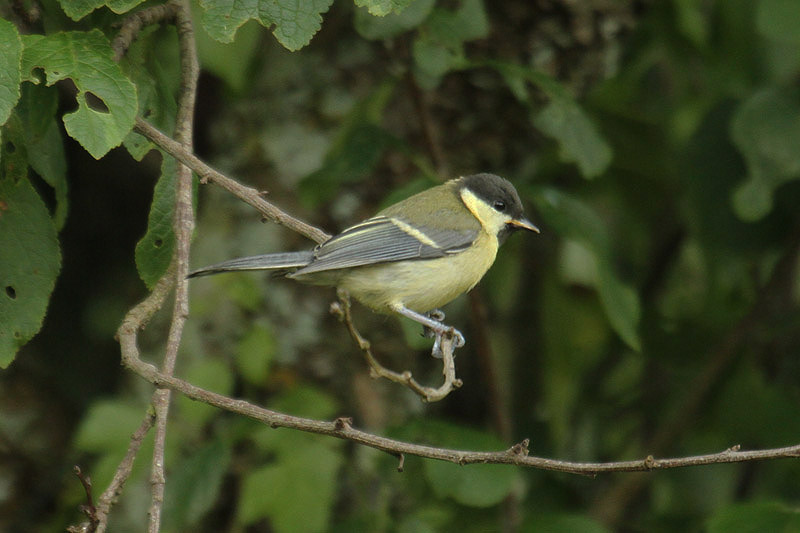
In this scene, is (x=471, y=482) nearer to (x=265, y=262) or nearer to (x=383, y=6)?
(x=265, y=262)

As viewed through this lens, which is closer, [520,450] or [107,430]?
[520,450]

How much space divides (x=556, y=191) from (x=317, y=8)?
1516 mm

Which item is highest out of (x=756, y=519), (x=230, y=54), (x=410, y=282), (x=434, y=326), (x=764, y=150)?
(x=230, y=54)

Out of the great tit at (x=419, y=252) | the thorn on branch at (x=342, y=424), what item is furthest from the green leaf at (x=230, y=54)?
the thorn on branch at (x=342, y=424)

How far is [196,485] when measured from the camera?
316 cm

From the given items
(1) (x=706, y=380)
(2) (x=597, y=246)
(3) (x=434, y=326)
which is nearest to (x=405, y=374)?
(3) (x=434, y=326)

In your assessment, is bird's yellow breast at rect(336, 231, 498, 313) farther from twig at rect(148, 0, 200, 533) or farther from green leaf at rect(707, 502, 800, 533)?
green leaf at rect(707, 502, 800, 533)

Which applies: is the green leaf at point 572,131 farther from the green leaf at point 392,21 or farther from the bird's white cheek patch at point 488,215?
the green leaf at point 392,21

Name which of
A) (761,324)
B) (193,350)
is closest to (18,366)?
(193,350)

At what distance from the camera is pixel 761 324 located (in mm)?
4094

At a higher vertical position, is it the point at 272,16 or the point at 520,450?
the point at 272,16

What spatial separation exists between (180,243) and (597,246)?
67.4 inches

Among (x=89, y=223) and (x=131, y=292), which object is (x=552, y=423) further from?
(x=89, y=223)

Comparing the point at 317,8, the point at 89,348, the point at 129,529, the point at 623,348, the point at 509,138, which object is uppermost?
the point at 509,138
